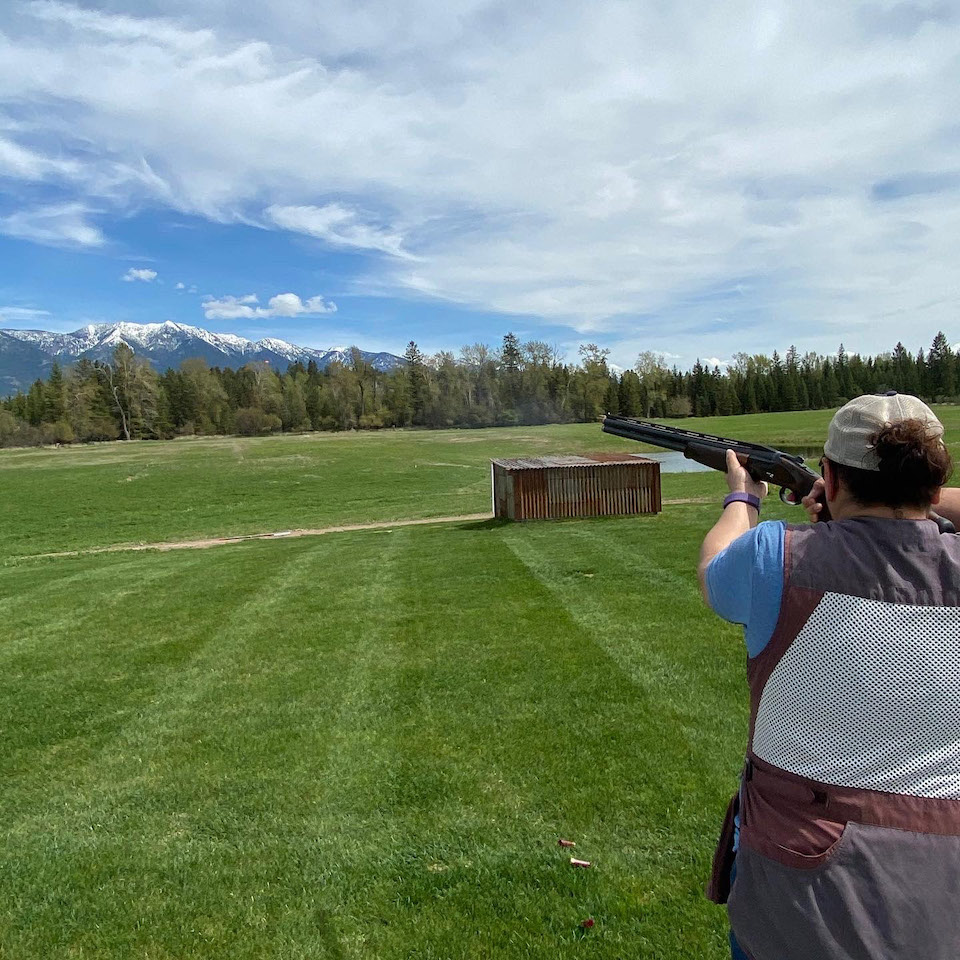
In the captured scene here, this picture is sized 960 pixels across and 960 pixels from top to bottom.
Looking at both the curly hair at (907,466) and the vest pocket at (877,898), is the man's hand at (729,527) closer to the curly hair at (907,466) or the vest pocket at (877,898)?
the curly hair at (907,466)

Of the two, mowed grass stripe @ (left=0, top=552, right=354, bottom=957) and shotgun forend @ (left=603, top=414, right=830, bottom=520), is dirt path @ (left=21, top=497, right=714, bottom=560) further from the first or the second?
shotgun forend @ (left=603, top=414, right=830, bottom=520)

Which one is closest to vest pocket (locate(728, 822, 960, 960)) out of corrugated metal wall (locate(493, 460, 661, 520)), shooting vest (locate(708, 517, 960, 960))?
shooting vest (locate(708, 517, 960, 960))

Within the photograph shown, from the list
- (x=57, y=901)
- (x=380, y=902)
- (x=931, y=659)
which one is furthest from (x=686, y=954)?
(x=57, y=901)

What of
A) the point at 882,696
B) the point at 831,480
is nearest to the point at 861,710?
the point at 882,696

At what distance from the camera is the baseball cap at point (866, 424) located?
1.98m

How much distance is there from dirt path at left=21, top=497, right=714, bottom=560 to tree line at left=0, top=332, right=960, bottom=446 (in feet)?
251

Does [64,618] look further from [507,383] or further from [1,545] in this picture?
[507,383]

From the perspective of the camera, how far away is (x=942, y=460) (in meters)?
1.96

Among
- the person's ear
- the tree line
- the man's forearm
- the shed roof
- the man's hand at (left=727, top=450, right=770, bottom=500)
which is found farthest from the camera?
the tree line

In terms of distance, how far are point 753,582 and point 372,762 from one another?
4267 millimetres

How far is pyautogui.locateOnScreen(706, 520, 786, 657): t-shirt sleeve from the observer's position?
6.61ft

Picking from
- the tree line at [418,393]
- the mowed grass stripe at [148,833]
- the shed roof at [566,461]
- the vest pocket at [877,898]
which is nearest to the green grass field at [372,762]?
the mowed grass stripe at [148,833]

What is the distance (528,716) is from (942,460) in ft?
15.8

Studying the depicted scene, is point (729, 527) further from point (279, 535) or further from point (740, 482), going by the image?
point (279, 535)
